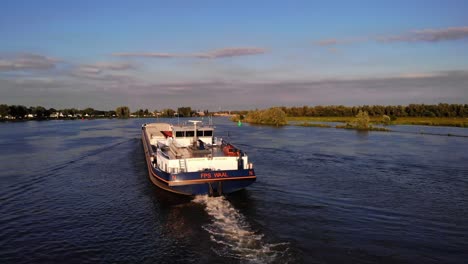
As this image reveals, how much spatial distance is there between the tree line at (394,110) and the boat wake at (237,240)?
123907 millimetres

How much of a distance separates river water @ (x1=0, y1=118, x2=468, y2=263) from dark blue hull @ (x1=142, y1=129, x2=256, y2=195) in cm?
81

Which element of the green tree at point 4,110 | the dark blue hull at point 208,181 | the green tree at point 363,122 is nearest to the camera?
the dark blue hull at point 208,181

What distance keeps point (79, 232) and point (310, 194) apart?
52.2 ft

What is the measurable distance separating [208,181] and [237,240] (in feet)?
21.3

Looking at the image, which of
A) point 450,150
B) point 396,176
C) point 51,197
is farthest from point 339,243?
point 450,150

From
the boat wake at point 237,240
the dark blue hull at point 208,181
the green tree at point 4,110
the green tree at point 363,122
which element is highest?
the green tree at point 4,110

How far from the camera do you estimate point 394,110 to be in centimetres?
15638

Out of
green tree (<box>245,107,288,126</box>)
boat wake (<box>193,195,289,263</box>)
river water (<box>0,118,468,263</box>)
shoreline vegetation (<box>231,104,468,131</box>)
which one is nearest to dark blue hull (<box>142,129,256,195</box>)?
river water (<box>0,118,468,263</box>)

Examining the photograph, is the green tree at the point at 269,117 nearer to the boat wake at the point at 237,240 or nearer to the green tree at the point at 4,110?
the boat wake at the point at 237,240

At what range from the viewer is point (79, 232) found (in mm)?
17969

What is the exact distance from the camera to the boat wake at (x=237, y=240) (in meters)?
14.6

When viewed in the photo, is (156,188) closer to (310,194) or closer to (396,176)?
(310,194)

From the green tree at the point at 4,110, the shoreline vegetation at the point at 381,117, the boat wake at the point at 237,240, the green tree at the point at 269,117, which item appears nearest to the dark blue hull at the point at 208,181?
the boat wake at the point at 237,240

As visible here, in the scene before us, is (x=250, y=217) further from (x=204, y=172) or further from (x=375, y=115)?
(x=375, y=115)
